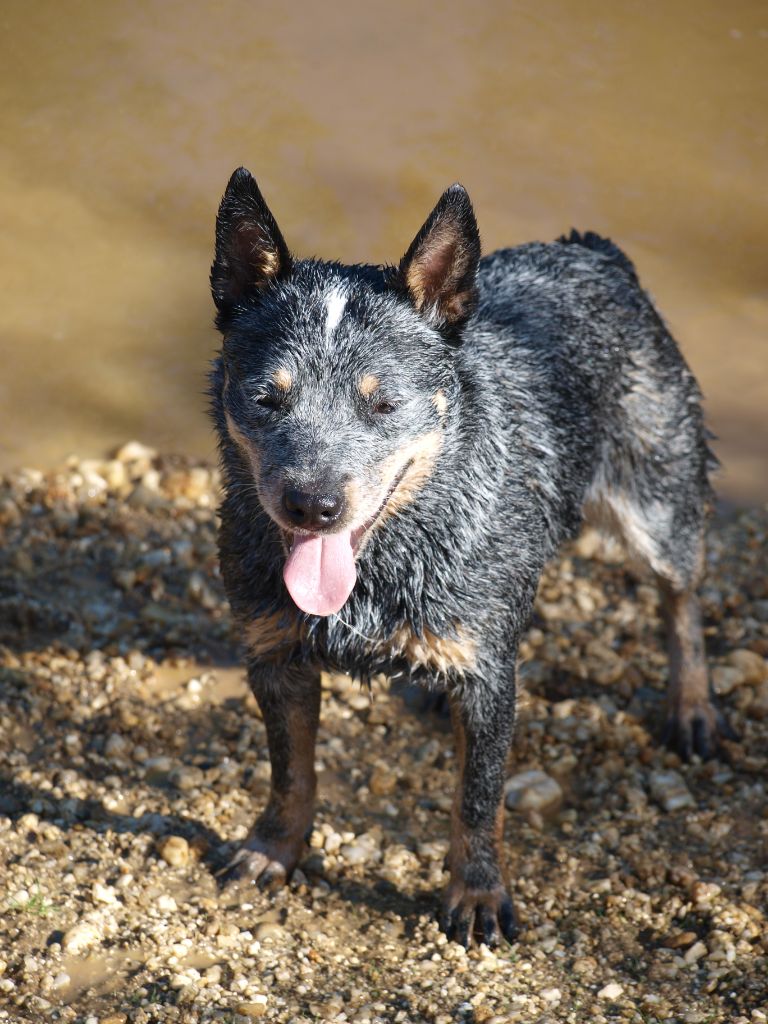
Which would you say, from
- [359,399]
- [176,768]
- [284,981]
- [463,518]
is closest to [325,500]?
[359,399]

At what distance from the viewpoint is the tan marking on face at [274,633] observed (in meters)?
3.98

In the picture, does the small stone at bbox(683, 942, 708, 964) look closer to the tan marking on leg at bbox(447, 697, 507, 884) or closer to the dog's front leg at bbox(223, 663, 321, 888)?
the tan marking on leg at bbox(447, 697, 507, 884)

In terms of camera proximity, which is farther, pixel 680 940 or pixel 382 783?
pixel 382 783

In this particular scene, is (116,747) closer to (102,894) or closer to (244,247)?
(102,894)

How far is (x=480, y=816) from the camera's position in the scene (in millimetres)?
4188

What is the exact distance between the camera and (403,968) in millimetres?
4020

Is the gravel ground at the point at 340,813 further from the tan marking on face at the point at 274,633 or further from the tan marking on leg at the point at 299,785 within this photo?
the tan marking on face at the point at 274,633

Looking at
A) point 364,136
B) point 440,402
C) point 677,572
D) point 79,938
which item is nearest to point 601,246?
point 677,572

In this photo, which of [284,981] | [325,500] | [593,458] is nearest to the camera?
Result: [325,500]

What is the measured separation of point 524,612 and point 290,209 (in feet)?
13.7

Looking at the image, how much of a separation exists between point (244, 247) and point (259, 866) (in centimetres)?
213

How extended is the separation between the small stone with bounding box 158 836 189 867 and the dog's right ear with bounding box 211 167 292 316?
1875 millimetres

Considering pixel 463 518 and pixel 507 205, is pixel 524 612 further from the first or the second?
pixel 507 205

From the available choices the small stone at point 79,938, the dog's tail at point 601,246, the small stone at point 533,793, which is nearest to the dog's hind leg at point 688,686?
the small stone at point 533,793
